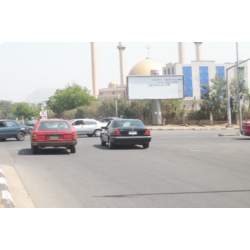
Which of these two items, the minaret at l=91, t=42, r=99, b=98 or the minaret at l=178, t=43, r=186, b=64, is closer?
the minaret at l=91, t=42, r=99, b=98

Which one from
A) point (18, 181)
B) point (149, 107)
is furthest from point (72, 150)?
point (149, 107)

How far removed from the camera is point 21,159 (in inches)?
622

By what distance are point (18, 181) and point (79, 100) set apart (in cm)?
7805

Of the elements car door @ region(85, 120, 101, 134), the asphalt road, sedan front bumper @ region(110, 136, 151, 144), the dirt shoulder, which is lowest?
the asphalt road

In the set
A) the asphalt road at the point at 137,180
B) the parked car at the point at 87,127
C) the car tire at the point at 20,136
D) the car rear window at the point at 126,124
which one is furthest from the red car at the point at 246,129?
the car tire at the point at 20,136

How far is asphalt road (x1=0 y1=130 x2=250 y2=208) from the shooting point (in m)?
7.82

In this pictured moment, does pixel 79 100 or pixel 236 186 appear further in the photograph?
pixel 79 100

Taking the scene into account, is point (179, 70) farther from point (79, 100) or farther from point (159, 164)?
point (159, 164)

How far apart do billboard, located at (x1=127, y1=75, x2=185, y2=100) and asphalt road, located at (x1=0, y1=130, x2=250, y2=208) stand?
3534cm

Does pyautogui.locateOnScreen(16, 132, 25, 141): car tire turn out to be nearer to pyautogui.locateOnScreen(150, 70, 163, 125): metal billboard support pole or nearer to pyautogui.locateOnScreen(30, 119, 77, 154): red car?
pyautogui.locateOnScreen(30, 119, 77, 154): red car

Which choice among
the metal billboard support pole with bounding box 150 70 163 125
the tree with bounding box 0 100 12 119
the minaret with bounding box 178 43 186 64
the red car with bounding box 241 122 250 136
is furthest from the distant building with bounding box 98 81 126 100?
the tree with bounding box 0 100 12 119

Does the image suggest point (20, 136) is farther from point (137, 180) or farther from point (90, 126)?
point (137, 180)

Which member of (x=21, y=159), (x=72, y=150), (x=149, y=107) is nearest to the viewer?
(x=21, y=159)

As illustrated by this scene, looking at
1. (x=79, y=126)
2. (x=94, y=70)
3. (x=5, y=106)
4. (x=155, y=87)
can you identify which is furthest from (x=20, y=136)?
(x=5, y=106)
